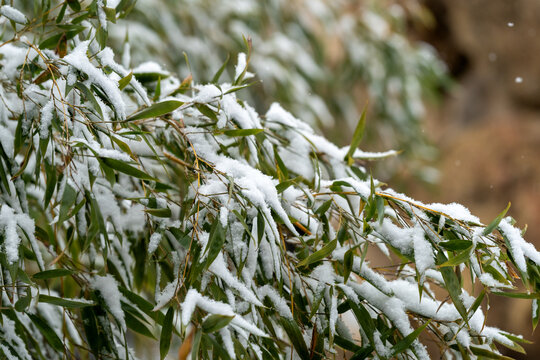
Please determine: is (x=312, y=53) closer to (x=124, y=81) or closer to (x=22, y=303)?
(x=124, y=81)

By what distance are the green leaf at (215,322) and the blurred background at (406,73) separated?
1848 millimetres

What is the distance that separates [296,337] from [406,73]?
3.09m

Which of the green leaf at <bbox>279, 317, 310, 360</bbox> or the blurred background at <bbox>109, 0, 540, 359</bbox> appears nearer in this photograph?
the green leaf at <bbox>279, 317, 310, 360</bbox>

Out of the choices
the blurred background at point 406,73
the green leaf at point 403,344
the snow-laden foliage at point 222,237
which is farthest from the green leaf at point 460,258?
the blurred background at point 406,73

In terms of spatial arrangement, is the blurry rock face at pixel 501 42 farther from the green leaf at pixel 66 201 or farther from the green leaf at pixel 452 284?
the green leaf at pixel 66 201

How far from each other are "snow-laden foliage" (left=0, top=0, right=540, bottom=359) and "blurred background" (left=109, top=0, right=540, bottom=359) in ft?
4.86

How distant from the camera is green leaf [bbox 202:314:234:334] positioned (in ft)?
2.27

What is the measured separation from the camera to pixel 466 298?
87 centimetres

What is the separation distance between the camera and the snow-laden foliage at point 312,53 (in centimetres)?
267

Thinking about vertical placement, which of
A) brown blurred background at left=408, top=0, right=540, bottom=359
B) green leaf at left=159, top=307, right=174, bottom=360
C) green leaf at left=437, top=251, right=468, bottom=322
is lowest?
brown blurred background at left=408, top=0, right=540, bottom=359

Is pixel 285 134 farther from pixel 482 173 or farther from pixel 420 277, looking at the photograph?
pixel 482 173

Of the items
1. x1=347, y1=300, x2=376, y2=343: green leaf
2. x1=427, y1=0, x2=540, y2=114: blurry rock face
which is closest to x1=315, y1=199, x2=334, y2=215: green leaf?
x1=347, y1=300, x2=376, y2=343: green leaf

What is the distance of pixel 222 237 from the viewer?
30.3 inches

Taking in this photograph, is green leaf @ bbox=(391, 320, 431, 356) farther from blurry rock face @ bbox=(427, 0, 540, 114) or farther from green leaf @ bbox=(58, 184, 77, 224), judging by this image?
blurry rock face @ bbox=(427, 0, 540, 114)
